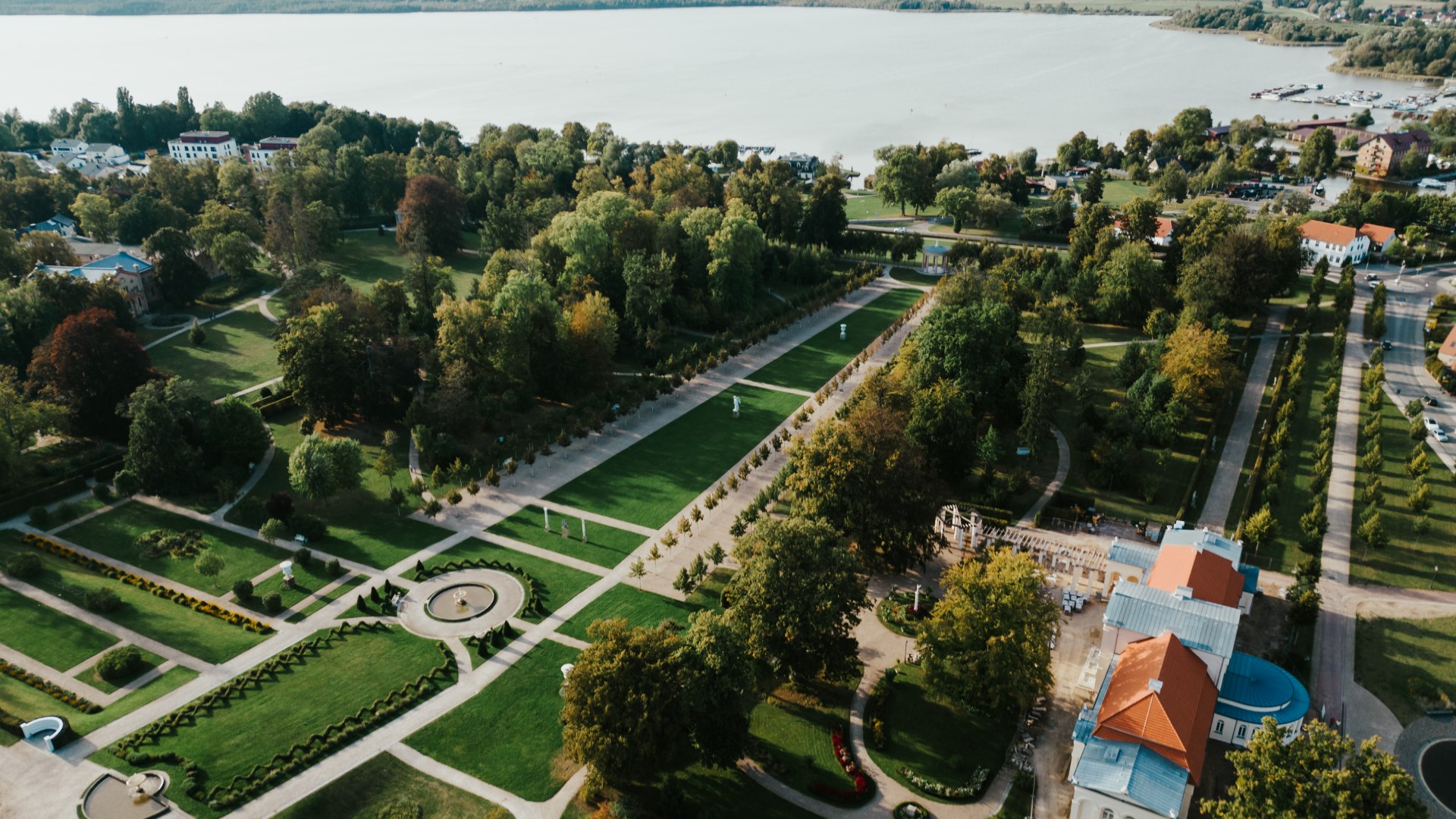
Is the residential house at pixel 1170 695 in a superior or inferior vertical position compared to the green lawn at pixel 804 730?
superior

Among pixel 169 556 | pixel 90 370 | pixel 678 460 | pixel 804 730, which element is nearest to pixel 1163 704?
pixel 804 730

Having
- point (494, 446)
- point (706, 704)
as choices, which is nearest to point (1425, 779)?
point (706, 704)

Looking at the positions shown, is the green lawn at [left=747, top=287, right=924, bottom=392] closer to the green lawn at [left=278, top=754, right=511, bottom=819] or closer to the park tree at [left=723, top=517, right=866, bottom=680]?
the park tree at [left=723, top=517, right=866, bottom=680]

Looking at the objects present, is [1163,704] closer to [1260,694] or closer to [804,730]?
[1260,694]

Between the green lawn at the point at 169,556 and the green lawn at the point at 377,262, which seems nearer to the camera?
the green lawn at the point at 169,556

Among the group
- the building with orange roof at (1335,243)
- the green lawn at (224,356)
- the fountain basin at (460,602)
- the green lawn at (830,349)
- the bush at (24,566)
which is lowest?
the fountain basin at (460,602)

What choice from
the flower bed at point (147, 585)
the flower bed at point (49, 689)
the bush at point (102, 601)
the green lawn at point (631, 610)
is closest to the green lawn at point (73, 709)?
the flower bed at point (49, 689)

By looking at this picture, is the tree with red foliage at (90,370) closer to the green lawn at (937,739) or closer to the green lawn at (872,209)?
the green lawn at (937,739)
